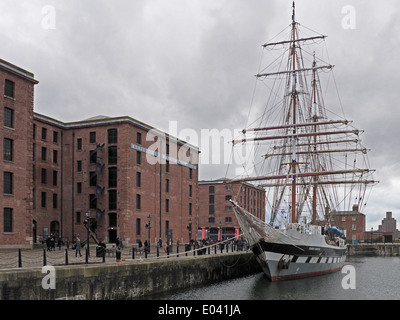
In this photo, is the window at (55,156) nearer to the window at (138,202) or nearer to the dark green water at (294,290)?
the window at (138,202)

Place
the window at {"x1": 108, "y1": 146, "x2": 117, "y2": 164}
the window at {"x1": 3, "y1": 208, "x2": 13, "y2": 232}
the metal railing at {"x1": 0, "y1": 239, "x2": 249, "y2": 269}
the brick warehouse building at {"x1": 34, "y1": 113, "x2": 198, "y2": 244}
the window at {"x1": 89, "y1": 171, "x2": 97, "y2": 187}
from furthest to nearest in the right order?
1. the window at {"x1": 89, "y1": 171, "x2": 97, "y2": 187}
2. the window at {"x1": 108, "y1": 146, "x2": 117, "y2": 164}
3. the brick warehouse building at {"x1": 34, "y1": 113, "x2": 198, "y2": 244}
4. the window at {"x1": 3, "y1": 208, "x2": 13, "y2": 232}
5. the metal railing at {"x1": 0, "y1": 239, "x2": 249, "y2": 269}

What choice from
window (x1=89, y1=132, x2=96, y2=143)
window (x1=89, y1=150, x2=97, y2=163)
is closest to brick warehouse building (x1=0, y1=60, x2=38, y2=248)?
window (x1=89, y1=150, x2=97, y2=163)

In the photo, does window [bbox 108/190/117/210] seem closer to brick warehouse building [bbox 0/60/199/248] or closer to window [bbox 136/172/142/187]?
brick warehouse building [bbox 0/60/199/248]

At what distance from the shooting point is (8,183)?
37.2m

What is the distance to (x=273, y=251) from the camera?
35.1m

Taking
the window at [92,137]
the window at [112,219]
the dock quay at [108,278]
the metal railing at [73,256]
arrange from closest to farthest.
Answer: the dock quay at [108,278] < the metal railing at [73,256] < the window at [112,219] < the window at [92,137]

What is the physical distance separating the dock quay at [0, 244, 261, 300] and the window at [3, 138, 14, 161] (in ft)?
50.0

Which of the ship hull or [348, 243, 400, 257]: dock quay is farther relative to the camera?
[348, 243, 400, 257]: dock quay

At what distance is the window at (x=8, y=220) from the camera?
36.3 m

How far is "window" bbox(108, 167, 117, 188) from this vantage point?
52.6m

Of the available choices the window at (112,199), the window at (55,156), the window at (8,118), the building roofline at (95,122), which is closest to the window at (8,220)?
the window at (8,118)

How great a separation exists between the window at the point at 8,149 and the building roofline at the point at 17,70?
18.1 feet

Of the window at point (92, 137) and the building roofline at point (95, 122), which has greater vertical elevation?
the building roofline at point (95, 122)

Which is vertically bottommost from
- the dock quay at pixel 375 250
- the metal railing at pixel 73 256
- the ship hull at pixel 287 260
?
the dock quay at pixel 375 250
